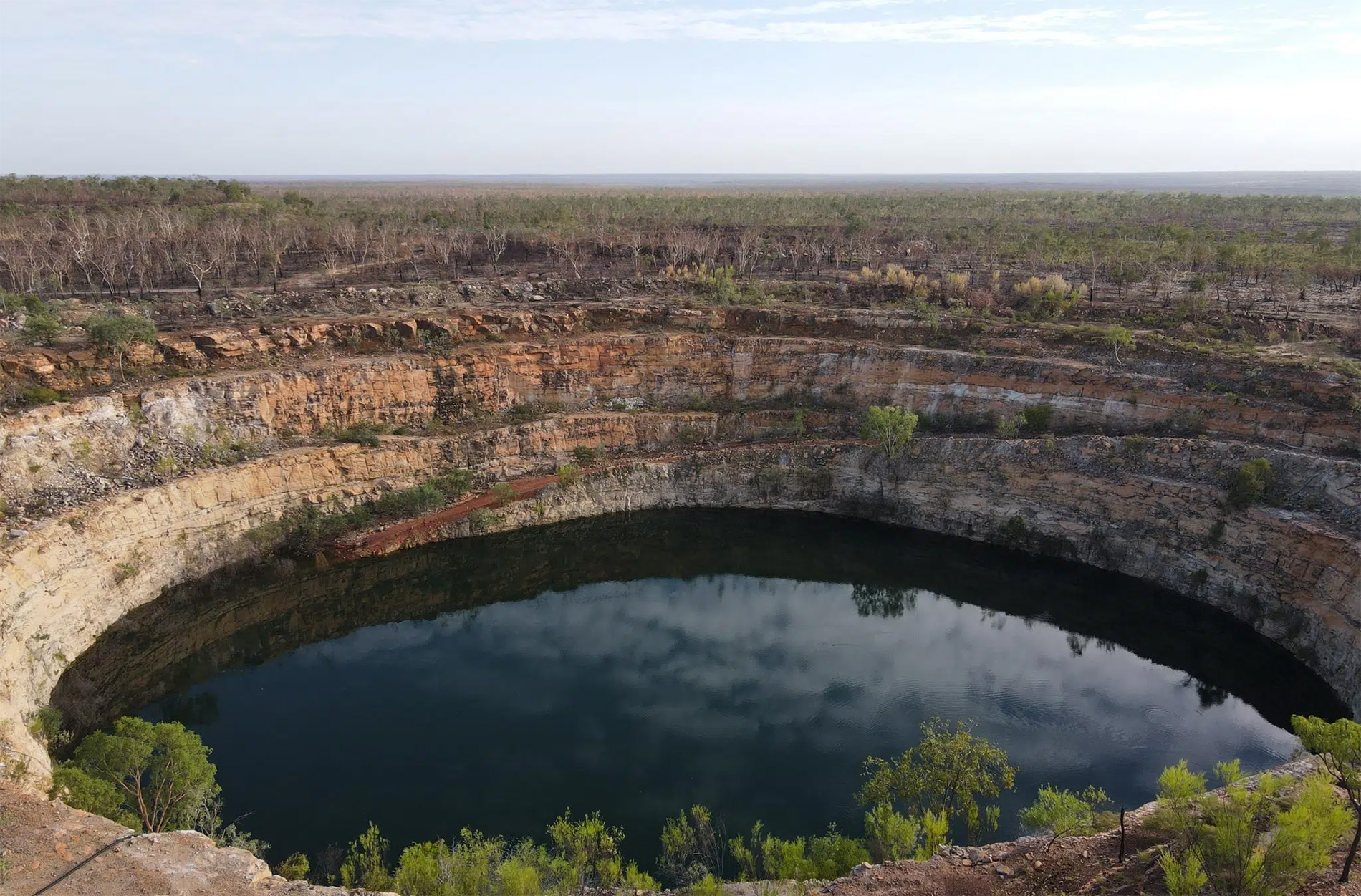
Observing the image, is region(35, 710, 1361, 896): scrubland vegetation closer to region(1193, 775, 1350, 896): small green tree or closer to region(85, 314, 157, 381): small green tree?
region(1193, 775, 1350, 896): small green tree

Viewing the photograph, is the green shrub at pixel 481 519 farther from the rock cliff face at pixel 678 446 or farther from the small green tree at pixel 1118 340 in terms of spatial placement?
the small green tree at pixel 1118 340

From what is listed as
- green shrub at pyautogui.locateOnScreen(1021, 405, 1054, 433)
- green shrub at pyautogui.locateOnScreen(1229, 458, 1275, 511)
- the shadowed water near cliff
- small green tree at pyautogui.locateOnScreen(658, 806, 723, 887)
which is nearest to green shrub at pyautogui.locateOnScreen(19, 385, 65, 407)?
the shadowed water near cliff

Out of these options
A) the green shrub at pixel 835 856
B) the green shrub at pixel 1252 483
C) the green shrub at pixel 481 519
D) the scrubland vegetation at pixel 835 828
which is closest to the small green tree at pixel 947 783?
the scrubland vegetation at pixel 835 828

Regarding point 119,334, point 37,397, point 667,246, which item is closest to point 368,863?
point 37,397

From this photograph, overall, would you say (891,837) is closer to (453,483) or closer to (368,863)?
(368,863)

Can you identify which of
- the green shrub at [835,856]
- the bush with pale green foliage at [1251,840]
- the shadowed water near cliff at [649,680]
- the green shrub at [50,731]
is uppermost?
the bush with pale green foliage at [1251,840]

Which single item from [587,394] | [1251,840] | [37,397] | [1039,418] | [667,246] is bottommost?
[1251,840]

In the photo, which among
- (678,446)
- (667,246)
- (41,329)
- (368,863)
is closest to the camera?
(368,863)
